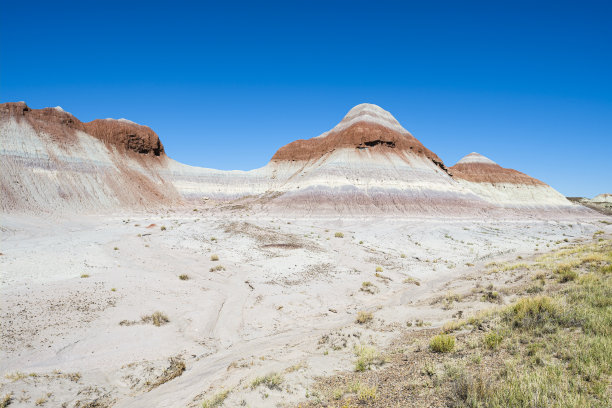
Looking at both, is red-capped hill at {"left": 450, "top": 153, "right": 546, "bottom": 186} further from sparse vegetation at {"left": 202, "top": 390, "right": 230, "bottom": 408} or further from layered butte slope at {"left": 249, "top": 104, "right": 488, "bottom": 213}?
sparse vegetation at {"left": 202, "top": 390, "right": 230, "bottom": 408}

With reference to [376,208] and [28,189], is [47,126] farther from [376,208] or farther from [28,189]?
[376,208]

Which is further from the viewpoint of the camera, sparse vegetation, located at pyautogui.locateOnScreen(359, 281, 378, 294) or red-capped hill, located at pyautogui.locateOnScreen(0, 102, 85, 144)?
red-capped hill, located at pyautogui.locateOnScreen(0, 102, 85, 144)

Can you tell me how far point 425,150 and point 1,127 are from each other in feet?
284

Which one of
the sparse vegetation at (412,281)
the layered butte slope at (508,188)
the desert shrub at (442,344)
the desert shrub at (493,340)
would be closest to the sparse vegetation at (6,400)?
the desert shrub at (442,344)

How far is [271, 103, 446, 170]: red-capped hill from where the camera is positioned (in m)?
69.2

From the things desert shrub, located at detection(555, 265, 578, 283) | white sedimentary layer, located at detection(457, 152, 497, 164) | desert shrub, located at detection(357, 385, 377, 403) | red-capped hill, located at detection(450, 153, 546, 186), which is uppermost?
white sedimentary layer, located at detection(457, 152, 497, 164)

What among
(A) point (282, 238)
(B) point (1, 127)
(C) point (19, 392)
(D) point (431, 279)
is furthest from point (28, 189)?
(D) point (431, 279)

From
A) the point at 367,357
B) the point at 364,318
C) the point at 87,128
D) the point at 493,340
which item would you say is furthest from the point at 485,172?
the point at 87,128

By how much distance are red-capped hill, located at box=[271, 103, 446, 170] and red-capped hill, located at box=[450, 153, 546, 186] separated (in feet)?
70.0

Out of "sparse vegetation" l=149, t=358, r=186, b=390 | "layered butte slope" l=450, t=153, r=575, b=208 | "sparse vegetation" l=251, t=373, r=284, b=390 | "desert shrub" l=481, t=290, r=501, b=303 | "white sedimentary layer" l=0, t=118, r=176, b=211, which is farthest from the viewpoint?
"layered butte slope" l=450, t=153, r=575, b=208

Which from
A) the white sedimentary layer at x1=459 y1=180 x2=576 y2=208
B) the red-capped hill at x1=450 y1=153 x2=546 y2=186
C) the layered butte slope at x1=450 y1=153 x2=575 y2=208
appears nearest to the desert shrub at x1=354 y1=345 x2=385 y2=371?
the layered butte slope at x1=450 y1=153 x2=575 y2=208

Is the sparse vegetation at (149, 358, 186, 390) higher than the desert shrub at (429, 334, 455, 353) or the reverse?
the reverse

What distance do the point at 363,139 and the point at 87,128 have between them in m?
60.1

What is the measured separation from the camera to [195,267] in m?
17.0
